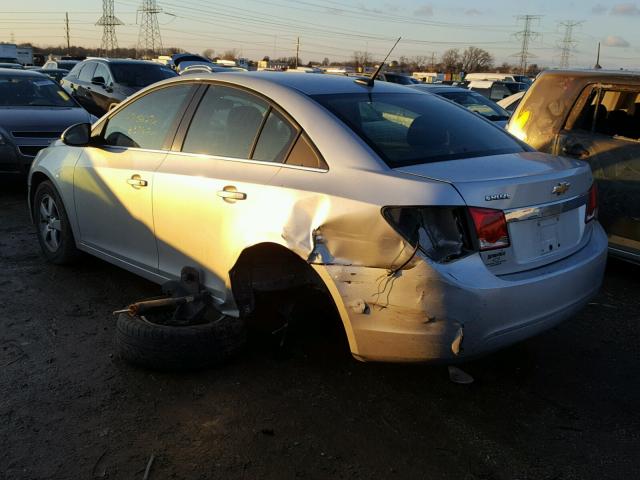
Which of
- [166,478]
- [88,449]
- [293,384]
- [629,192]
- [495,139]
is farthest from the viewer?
[629,192]

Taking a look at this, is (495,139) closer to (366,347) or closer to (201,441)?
(366,347)

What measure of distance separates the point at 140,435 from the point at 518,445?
1.78m

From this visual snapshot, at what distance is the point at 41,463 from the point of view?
2719 mm

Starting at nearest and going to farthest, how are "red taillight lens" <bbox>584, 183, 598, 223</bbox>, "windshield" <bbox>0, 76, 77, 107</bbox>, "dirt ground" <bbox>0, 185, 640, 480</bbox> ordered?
"dirt ground" <bbox>0, 185, 640, 480</bbox> < "red taillight lens" <bbox>584, 183, 598, 223</bbox> < "windshield" <bbox>0, 76, 77, 107</bbox>

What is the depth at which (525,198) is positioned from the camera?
297cm

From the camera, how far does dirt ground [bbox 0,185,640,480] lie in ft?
9.02

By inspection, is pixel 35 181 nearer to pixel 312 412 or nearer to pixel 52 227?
pixel 52 227

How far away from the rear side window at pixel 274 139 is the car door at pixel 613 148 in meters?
3.16

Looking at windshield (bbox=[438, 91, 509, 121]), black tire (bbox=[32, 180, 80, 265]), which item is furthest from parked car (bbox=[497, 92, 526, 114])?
black tire (bbox=[32, 180, 80, 265])

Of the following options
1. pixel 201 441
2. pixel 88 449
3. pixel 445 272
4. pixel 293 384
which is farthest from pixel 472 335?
pixel 88 449

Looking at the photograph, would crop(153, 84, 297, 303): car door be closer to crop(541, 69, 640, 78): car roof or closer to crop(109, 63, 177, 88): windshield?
crop(541, 69, 640, 78): car roof

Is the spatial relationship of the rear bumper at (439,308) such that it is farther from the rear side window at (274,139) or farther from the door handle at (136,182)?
the door handle at (136,182)

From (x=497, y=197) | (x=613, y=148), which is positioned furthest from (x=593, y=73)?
(x=497, y=197)

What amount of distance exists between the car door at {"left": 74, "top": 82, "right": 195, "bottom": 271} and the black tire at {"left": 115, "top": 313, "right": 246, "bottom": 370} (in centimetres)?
71
